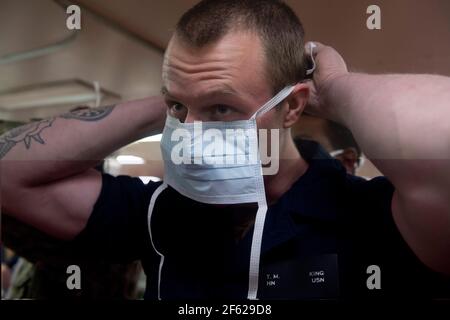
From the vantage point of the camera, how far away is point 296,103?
32.9 inches

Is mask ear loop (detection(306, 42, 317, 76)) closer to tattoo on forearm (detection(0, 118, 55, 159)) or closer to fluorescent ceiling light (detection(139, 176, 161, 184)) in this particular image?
fluorescent ceiling light (detection(139, 176, 161, 184))

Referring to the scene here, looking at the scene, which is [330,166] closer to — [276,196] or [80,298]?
[276,196]

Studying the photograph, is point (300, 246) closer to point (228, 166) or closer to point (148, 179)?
point (228, 166)

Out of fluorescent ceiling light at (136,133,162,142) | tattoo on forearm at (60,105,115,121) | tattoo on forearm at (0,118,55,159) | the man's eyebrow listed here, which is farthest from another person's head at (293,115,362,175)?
tattoo on forearm at (0,118,55,159)

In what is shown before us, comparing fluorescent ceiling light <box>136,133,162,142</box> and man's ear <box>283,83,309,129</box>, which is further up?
man's ear <box>283,83,309,129</box>

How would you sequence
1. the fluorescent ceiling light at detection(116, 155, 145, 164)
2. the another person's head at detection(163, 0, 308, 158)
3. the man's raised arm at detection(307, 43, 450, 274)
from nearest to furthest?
1. the man's raised arm at detection(307, 43, 450, 274)
2. the another person's head at detection(163, 0, 308, 158)
3. the fluorescent ceiling light at detection(116, 155, 145, 164)

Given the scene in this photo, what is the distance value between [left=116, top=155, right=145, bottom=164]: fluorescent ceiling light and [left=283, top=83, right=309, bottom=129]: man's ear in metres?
0.27

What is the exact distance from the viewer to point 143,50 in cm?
90

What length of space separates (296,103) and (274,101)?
46mm

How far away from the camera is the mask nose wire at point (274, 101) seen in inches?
31.8

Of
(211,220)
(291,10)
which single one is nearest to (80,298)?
(211,220)

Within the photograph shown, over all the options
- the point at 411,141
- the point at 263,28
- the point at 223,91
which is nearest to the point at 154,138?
the point at 223,91

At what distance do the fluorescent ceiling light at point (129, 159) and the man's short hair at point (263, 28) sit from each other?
0.77 feet

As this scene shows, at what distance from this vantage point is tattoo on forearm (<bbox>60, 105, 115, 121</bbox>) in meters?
0.94
